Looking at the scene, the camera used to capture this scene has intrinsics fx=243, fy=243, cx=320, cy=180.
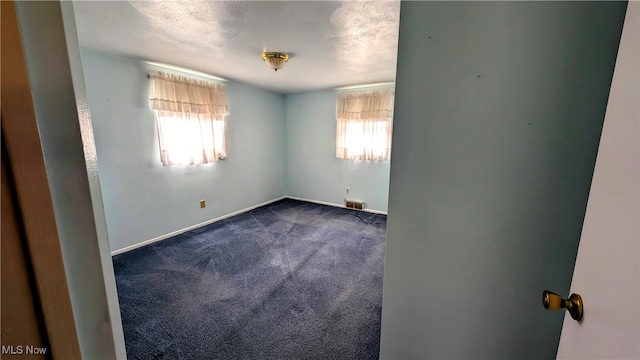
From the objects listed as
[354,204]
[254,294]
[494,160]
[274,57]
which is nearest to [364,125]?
[354,204]

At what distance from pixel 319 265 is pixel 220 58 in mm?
2331

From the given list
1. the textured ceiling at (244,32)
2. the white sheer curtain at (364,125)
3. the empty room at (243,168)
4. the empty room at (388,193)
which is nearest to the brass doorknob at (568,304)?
the empty room at (388,193)

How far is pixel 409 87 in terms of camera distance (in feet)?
2.92

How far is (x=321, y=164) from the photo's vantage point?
4.48 metres

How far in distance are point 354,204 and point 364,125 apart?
1347 mm

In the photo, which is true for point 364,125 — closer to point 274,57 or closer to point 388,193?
point 274,57

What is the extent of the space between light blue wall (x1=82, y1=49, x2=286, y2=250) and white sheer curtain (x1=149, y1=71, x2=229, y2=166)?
11cm

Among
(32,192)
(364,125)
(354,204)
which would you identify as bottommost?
(354,204)

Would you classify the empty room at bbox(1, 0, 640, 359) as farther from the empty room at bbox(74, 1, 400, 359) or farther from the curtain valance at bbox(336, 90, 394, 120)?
the curtain valance at bbox(336, 90, 394, 120)

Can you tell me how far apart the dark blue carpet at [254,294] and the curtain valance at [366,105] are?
1765mm

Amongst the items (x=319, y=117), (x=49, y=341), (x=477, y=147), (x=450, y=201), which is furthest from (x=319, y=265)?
(x=319, y=117)

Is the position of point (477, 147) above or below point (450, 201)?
above

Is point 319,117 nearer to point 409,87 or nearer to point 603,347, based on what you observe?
point 409,87

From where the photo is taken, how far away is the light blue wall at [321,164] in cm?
406
